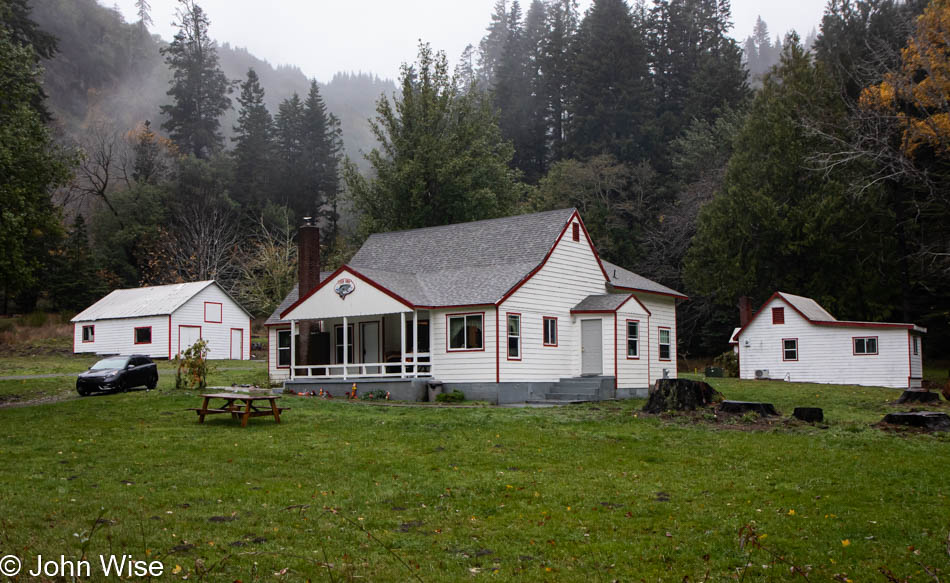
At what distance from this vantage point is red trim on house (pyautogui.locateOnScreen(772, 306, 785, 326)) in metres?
37.7

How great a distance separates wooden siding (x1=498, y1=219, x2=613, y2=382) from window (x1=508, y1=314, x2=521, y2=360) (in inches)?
5.8

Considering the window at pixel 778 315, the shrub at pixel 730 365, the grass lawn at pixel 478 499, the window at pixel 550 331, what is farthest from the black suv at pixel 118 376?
the shrub at pixel 730 365

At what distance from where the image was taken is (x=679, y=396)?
19.5m

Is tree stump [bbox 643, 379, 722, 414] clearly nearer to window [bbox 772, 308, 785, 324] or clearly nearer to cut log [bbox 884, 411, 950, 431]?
cut log [bbox 884, 411, 950, 431]

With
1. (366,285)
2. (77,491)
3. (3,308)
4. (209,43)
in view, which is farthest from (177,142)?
(77,491)

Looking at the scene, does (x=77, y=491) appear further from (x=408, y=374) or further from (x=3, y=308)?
(x=3, y=308)

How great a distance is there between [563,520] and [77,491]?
20.6 feet

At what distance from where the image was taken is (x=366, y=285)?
26719 mm

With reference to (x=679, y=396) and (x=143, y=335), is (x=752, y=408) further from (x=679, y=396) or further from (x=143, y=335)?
(x=143, y=335)

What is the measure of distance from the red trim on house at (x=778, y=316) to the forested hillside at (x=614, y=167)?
7268 mm

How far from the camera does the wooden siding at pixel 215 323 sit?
47.2 meters

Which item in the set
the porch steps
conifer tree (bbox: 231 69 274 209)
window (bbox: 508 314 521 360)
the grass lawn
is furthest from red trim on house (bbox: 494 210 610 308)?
conifer tree (bbox: 231 69 274 209)

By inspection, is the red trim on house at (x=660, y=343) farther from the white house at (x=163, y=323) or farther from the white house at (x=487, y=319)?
the white house at (x=163, y=323)

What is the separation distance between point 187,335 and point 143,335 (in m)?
2.53
